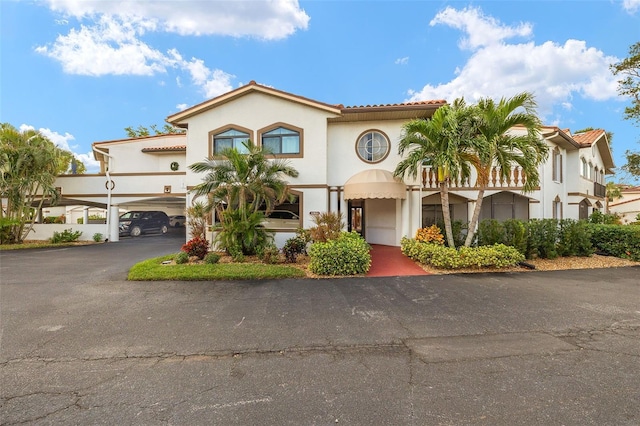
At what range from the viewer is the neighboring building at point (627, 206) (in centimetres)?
3484

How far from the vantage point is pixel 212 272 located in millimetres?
9828

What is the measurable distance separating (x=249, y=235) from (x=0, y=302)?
700 cm

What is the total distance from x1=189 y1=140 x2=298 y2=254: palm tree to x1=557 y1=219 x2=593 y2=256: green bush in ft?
40.0

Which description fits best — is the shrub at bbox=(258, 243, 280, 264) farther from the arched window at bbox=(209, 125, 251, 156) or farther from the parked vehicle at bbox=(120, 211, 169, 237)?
the parked vehicle at bbox=(120, 211, 169, 237)

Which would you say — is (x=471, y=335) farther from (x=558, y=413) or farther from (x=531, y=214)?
(x=531, y=214)

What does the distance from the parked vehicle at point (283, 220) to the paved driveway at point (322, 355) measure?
572 cm

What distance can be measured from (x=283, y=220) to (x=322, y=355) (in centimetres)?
992

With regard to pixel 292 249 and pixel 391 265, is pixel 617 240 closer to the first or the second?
pixel 391 265

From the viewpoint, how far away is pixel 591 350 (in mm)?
4730

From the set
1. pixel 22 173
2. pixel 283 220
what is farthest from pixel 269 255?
pixel 22 173

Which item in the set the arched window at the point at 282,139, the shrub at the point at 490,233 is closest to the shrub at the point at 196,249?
the arched window at the point at 282,139

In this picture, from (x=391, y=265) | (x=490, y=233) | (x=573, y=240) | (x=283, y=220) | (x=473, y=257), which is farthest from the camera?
(x=283, y=220)

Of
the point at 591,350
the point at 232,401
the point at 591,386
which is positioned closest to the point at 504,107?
the point at 591,350

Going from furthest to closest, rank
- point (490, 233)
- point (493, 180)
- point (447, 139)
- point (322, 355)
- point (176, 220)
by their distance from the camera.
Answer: point (176, 220), point (493, 180), point (490, 233), point (447, 139), point (322, 355)
